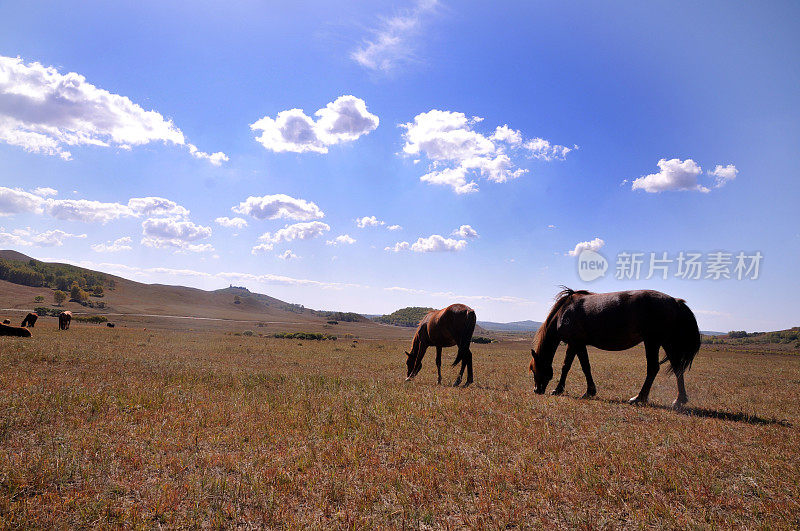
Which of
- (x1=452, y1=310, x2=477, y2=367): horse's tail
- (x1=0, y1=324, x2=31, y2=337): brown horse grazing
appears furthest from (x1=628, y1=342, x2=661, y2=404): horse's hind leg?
(x1=0, y1=324, x2=31, y2=337): brown horse grazing

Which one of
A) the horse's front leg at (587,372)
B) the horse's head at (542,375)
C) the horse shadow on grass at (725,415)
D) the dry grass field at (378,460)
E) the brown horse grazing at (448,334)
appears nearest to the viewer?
the dry grass field at (378,460)

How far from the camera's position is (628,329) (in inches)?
403

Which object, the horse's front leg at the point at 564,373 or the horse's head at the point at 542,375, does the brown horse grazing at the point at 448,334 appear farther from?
the horse's front leg at the point at 564,373

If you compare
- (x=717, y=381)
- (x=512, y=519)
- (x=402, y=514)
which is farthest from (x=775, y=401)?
(x=402, y=514)

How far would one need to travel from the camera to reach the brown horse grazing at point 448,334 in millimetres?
13141

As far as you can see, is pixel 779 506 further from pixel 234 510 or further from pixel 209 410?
pixel 209 410

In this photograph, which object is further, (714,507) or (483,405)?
(483,405)

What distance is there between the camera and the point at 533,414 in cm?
805

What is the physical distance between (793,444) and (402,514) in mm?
7209

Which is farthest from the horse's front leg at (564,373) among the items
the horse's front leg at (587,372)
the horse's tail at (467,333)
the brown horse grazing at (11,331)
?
the brown horse grazing at (11,331)

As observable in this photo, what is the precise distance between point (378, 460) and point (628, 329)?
8243 mm

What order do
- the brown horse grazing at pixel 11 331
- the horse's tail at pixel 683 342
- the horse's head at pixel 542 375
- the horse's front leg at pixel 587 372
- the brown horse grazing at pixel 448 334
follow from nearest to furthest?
the horse's tail at pixel 683 342
the horse's front leg at pixel 587 372
the horse's head at pixel 542 375
the brown horse grazing at pixel 448 334
the brown horse grazing at pixel 11 331

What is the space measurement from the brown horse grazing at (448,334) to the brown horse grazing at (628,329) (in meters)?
2.37

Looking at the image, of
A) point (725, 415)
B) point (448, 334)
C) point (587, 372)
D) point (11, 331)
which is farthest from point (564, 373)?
point (11, 331)
